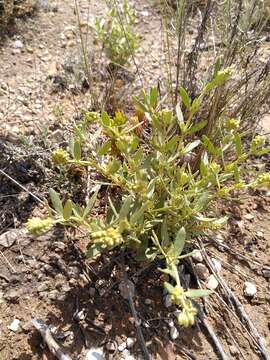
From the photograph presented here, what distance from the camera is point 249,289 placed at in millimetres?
1602

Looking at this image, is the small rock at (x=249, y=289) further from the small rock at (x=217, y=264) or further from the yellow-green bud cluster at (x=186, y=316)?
the yellow-green bud cluster at (x=186, y=316)

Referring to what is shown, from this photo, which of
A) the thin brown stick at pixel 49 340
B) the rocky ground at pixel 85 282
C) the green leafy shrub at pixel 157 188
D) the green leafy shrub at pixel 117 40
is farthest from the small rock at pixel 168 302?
the green leafy shrub at pixel 117 40

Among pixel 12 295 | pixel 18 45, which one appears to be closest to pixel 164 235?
pixel 12 295

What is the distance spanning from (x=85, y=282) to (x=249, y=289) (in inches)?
23.8

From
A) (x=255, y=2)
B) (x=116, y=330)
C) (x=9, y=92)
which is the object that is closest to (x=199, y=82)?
(x=255, y=2)

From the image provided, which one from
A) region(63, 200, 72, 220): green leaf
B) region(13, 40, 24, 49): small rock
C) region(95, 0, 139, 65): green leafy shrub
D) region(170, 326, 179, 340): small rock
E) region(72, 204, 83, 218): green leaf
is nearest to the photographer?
region(63, 200, 72, 220): green leaf

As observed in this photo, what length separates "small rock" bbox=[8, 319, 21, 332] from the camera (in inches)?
55.7

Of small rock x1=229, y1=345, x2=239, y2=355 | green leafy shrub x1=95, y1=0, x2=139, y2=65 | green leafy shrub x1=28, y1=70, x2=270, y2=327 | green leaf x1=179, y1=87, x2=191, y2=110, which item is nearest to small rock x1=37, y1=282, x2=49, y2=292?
green leafy shrub x1=28, y1=70, x2=270, y2=327

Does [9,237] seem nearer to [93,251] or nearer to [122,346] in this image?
Answer: [93,251]

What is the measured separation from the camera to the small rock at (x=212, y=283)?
5.17 ft

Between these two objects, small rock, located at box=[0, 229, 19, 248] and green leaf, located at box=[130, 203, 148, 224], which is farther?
small rock, located at box=[0, 229, 19, 248]

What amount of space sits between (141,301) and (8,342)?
46 centimetres

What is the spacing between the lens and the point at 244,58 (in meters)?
1.75

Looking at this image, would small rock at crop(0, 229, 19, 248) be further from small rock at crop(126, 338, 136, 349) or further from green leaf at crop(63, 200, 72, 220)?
small rock at crop(126, 338, 136, 349)
